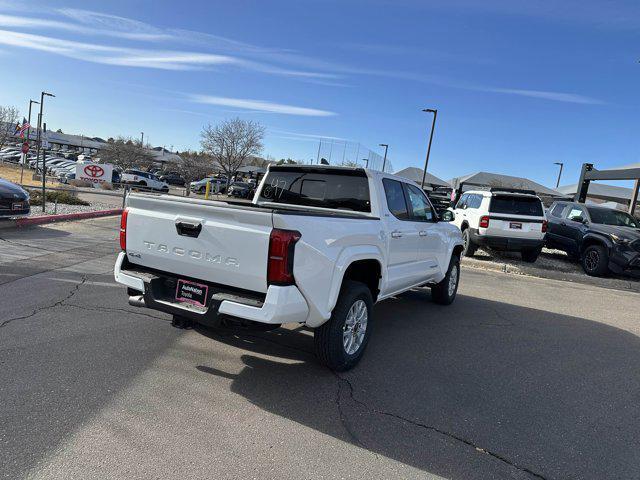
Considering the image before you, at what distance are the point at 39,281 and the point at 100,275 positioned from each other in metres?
0.87

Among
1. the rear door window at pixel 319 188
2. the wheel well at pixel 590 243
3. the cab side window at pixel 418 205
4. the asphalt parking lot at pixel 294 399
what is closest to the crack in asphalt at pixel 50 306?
the asphalt parking lot at pixel 294 399

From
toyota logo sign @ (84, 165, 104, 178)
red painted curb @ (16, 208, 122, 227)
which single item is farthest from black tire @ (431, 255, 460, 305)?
toyota logo sign @ (84, 165, 104, 178)

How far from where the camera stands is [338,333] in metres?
4.00

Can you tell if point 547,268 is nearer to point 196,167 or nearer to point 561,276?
point 561,276

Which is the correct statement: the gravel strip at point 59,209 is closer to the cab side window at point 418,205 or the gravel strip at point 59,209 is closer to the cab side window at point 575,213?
the cab side window at point 418,205

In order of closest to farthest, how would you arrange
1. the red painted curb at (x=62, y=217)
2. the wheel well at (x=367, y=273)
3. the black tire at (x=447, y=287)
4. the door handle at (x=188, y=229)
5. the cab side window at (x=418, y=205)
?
the door handle at (x=188, y=229), the wheel well at (x=367, y=273), the cab side window at (x=418, y=205), the black tire at (x=447, y=287), the red painted curb at (x=62, y=217)

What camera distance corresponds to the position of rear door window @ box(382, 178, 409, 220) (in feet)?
16.8

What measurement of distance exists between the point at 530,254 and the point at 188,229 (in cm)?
1116

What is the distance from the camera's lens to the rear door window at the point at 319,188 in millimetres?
5051

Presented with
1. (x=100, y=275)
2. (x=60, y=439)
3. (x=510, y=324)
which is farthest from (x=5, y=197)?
(x=510, y=324)

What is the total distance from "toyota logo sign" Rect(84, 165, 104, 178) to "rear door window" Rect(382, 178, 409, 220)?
1421cm

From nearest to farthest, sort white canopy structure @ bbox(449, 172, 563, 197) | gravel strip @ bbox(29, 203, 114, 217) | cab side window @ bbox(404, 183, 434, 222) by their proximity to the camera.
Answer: cab side window @ bbox(404, 183, 434, 222) < gravel strip @ bbox(29, 203, 114, 217) < white canopy structure @ bbox(449, 172, 563, 197)

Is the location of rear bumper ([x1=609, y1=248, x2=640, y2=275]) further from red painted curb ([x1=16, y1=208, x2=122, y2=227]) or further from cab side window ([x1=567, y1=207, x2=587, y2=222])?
red painted curb ([x1=16, y1=208, x2=122, y2=227])

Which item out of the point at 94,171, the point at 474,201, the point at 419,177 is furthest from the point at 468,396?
the point at 419,177
